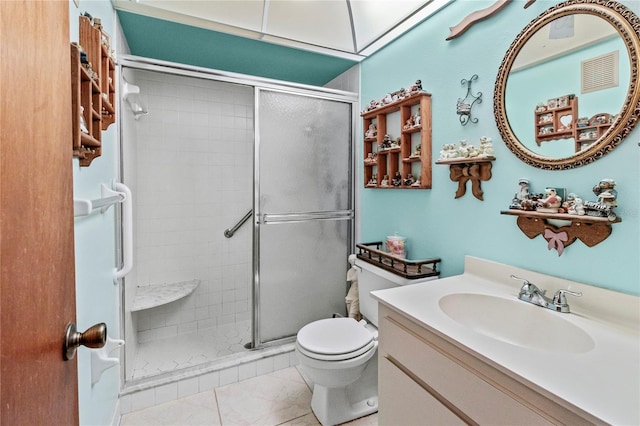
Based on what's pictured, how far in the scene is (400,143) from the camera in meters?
2.00

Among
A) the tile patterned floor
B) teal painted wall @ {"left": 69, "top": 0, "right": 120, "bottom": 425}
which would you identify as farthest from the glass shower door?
teal painted wall @ {"left": 69, "top": 0, "right": 120, "bottom": 425}

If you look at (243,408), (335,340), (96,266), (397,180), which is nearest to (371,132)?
(397,180)

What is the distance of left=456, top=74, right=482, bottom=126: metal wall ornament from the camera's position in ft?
5.08

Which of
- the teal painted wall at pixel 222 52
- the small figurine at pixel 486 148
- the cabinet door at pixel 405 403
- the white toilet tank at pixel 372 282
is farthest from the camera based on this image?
the teal painted wall at pixel 222 52


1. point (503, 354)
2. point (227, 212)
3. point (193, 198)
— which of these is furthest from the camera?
point (227, 212)

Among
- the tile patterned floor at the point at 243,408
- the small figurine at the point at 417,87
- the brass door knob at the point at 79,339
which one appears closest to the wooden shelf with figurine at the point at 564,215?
the small figurine at the point at 417,87

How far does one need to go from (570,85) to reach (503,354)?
40.2 inches

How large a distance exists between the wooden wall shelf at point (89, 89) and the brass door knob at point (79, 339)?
58 centimetres

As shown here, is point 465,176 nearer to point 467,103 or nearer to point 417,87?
point 467,103

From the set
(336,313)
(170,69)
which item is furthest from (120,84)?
(336,313)

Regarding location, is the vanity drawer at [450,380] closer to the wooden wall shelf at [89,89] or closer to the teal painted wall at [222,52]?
the wooden wall shelf at [89,89]

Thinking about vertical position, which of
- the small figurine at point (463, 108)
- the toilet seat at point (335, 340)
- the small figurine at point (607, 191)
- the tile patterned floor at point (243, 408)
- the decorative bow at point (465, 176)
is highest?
the small figurine at point (463, 108)

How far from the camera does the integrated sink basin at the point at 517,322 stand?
42.3 inches

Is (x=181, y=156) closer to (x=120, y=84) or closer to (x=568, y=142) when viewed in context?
(x=120, y=84)
